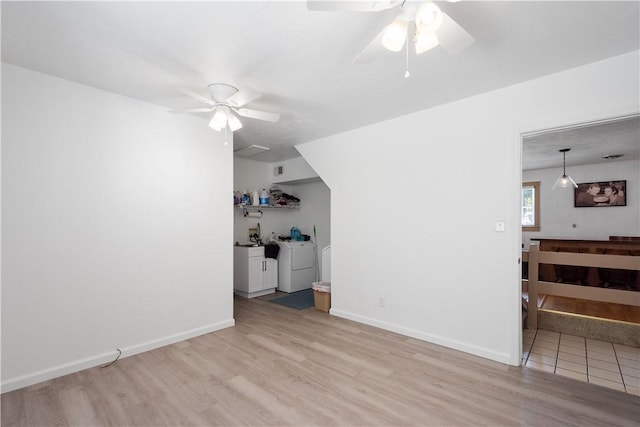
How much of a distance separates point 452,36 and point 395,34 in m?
0.32

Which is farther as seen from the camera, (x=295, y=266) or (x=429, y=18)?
(x=295, y=266)

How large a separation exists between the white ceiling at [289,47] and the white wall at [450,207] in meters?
0.24

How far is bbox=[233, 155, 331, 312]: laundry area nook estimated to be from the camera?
4.84m

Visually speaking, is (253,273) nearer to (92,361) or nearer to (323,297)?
(323,297)

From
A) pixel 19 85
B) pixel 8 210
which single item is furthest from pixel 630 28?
pixel 8 210

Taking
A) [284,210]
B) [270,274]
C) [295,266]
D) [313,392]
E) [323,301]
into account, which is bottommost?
[313,392]

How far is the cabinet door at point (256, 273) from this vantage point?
480 centimetres

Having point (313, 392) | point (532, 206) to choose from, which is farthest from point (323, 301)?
point (532, 206)

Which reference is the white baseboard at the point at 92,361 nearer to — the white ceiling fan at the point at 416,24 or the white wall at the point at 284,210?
the white wall at the point at 284,210

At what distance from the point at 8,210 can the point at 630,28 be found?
441 cm

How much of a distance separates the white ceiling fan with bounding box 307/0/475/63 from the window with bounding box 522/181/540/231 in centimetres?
615

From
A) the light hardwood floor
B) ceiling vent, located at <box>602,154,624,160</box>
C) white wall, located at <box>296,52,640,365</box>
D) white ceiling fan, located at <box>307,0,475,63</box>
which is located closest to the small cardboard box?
white wall, located at <box>296,52,640,365</box>

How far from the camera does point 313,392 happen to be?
7.30ft

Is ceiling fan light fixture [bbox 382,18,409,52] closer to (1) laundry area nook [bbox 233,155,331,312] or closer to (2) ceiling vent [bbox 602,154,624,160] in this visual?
(1) laundry area nook [bbox 233,155,331,312]
